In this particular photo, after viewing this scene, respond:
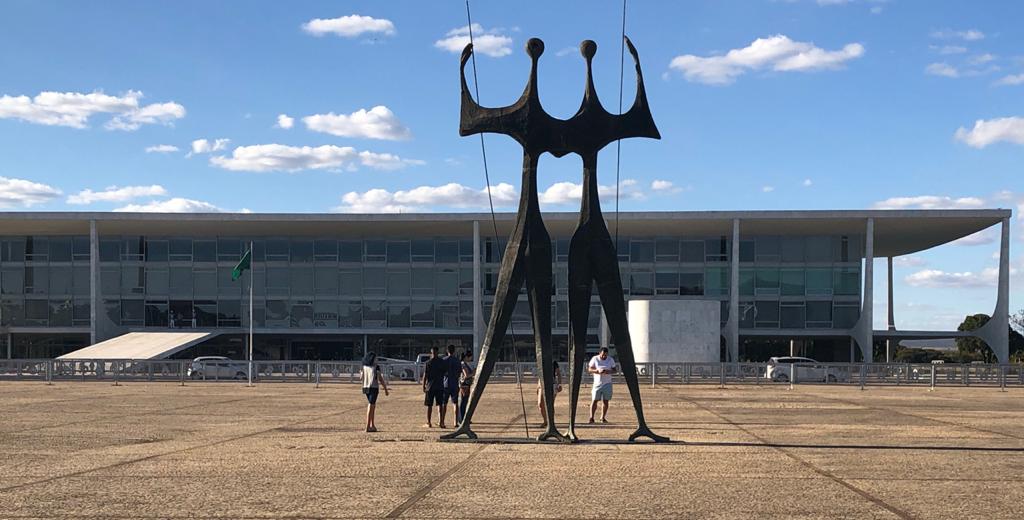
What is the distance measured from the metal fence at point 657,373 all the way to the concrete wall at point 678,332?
177 inches

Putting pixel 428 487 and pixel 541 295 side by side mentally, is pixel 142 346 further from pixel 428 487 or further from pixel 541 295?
pixel 428 487

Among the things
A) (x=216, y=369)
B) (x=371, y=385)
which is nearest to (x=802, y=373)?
(x=216, y=369)

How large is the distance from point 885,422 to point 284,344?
52272 mm

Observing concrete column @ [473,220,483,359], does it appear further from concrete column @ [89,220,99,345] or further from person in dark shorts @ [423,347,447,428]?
person in dark shorts @ [423,347,447,428]

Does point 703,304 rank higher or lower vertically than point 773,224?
lower

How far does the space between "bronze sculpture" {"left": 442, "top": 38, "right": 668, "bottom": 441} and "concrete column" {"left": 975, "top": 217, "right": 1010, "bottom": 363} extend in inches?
1921

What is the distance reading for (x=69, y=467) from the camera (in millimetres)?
12742

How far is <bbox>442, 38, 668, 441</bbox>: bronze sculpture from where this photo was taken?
16656 mm

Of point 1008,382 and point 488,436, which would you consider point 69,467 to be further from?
point 1008,382

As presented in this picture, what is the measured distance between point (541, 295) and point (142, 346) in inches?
1913

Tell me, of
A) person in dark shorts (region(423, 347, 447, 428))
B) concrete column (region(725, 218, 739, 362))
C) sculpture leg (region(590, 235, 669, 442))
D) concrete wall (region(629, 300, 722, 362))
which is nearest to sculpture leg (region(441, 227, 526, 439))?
sculpture leg (region(590, 235, 669, 442))

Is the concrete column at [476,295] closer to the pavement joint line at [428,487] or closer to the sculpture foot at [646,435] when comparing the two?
the sculpture foot at [646,435]

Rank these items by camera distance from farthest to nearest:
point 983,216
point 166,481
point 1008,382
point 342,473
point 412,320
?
1. point 412,320
2. point 983,216
3. point 1008,382
4. point 342,473
5. point 166,481

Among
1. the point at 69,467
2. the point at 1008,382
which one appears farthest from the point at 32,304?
the point at 69,467
